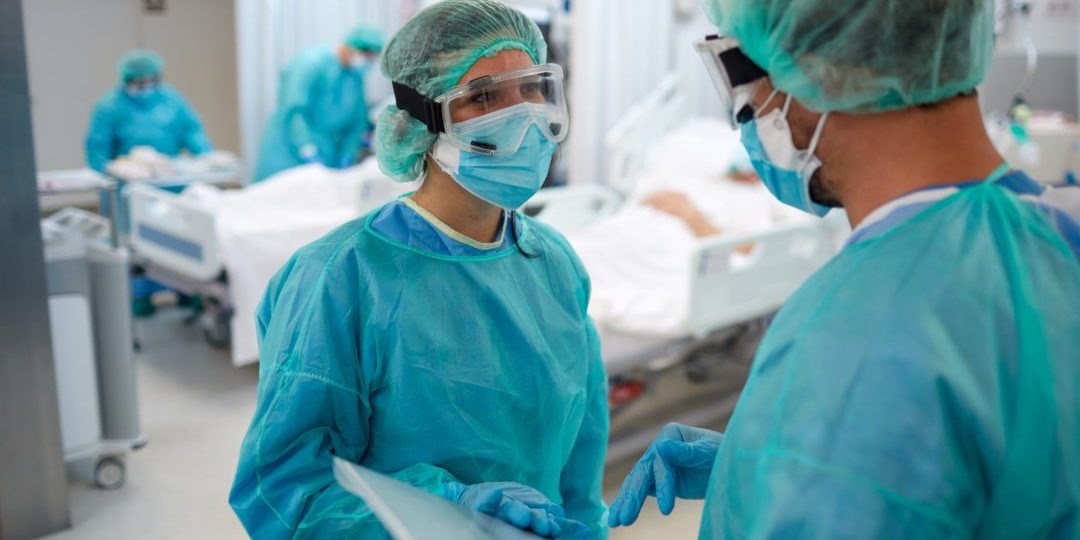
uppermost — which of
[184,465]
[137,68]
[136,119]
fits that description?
[137,68]

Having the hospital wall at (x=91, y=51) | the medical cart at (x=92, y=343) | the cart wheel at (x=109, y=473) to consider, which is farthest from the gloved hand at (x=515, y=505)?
the hospital wall at (x=91, y=51)

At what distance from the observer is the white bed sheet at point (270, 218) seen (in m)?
3.99

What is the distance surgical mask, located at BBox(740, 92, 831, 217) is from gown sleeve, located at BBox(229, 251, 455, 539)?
608 mm

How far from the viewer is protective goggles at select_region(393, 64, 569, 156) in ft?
4.80

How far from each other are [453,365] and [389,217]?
256 millimetres

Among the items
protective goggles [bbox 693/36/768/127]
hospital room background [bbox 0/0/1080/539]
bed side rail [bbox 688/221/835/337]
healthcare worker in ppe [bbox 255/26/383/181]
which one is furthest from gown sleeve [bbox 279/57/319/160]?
protective goggles [bbox 693/36/768/127]

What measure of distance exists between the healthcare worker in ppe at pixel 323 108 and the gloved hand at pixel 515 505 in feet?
14.4

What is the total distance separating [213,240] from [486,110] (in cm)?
274

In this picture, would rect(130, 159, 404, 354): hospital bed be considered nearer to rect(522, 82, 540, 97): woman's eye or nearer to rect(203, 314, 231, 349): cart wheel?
rect(203, 314, 231, 349): cart wheel

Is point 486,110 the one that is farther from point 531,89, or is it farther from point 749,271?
point 749,271

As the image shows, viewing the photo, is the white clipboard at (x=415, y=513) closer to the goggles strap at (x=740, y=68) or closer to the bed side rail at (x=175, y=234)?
the goggles strap at (x=740, y=68)

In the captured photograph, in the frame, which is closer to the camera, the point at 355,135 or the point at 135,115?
the point at 135,115

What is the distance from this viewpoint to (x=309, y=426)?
1282 mm

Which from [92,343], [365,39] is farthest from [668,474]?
[365,39]
